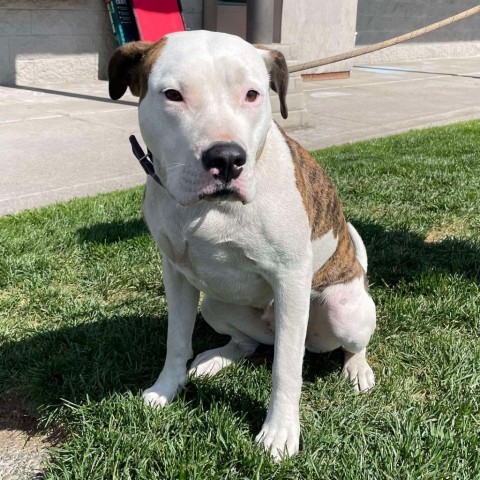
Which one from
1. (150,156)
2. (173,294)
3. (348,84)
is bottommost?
(348,84)

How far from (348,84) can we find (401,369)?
432 inches

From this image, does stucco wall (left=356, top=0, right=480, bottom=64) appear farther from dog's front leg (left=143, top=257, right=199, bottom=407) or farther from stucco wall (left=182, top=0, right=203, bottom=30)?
dog's front leg (left=143, top=257, right=199, bottom=407)

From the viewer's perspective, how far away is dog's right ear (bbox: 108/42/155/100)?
2410mm

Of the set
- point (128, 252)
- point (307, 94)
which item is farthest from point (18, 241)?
point (307, 94)

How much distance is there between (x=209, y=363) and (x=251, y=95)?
4.68 feet

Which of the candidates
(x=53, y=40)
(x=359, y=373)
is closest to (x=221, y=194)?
(x=359, y=373)

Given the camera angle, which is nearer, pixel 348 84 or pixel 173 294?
pixel 173 294

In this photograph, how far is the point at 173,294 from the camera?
9.27 feet

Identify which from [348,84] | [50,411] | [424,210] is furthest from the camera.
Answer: [348,84]

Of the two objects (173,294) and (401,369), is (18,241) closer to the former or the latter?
(173,294)

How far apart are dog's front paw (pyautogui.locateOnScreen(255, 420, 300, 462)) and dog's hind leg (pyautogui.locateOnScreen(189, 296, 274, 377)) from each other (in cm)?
58

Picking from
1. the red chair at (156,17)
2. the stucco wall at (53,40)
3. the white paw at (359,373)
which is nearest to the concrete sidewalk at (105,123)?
the stucco wall at (53,40)

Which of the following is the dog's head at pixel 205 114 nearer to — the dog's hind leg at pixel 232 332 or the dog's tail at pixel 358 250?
the dog's hind leg at pixel 232 332

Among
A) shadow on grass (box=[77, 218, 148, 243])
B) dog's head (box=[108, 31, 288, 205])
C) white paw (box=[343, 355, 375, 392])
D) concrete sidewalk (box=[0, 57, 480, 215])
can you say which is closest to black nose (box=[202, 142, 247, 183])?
dog's head (box=[108, 31, 288, 205])
